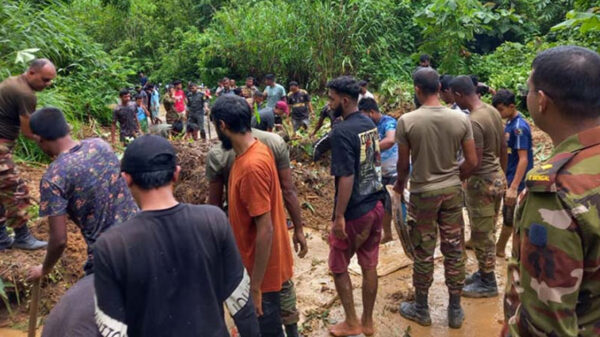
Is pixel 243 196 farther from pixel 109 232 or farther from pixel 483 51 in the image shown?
pixel 483 51

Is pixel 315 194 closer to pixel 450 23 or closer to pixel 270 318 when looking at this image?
pixel 270 318

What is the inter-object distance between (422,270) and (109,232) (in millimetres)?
2761

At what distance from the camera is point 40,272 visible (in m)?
2.97

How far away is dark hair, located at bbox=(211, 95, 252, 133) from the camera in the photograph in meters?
2.71

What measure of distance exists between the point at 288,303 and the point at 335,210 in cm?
77

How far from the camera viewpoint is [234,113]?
2701mm

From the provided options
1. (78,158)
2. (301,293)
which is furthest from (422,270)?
(78,158)

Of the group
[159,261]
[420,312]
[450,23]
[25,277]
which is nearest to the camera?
[159,261]

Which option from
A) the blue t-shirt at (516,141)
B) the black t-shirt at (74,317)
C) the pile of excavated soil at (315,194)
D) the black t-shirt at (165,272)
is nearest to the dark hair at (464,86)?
the blue t-shirt at (516,141)

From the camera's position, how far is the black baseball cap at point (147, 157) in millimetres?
1878

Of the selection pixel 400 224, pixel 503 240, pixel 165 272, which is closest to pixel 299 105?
pixel 503 240

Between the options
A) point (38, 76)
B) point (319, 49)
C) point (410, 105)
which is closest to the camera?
point (38, 76)

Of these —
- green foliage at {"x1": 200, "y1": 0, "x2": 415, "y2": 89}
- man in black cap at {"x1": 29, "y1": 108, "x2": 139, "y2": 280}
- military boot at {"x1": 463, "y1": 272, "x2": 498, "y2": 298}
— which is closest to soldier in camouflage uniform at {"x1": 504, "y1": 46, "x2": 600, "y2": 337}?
man in black cap at {"x1": 29, "y1": 108, "x2": 139, "y2": 280}

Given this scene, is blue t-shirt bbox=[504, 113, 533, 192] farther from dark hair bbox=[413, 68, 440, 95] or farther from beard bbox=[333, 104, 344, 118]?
beard bbox=[333, 104, 344, 118]
